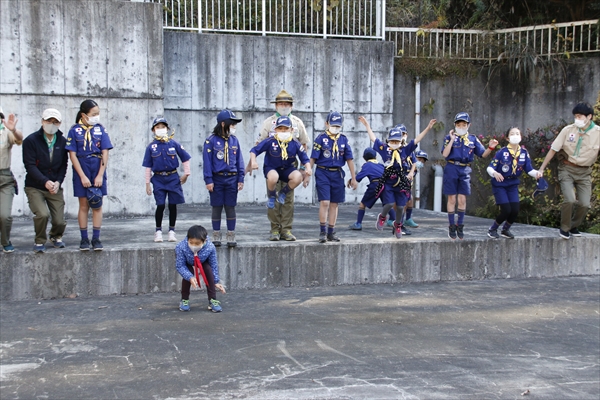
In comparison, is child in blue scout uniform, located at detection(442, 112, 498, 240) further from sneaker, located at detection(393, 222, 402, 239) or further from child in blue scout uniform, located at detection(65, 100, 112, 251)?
child in blue scout uniform, located at detection(65, 100, 112, 251)

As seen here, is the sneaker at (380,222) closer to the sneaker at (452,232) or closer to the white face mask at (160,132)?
the sneaker at (452,232)

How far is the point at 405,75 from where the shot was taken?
15953mm

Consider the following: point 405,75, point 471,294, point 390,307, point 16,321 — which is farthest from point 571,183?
point 16,321

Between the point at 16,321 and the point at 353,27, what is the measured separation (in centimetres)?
1077

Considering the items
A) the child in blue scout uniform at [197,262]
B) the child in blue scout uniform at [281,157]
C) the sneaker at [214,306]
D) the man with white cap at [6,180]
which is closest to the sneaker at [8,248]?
the man with white cap at [6,180]

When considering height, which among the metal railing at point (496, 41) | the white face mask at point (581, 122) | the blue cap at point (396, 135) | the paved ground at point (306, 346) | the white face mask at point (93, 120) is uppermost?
the metal railing at point (496, 41)

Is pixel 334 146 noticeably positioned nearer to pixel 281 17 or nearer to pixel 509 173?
pixel 509 173

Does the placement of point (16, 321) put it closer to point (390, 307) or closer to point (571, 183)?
point (390, 307)

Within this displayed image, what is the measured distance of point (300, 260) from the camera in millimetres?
9047

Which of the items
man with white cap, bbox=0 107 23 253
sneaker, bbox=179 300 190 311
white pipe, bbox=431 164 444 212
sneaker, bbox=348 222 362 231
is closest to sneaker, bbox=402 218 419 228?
sneaker, bbox=348 222 362 231

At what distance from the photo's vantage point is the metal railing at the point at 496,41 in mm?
15906

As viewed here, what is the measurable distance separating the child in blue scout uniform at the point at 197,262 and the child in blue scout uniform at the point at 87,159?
1.50 m

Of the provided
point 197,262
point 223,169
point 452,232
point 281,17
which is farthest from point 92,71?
point 452,232

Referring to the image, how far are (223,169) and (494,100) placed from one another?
981 centimetres
